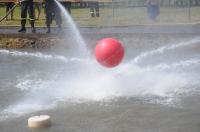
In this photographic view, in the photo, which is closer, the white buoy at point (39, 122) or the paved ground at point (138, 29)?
the white buoy at point (39, 122)

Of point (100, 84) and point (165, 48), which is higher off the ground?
point (100, 84)

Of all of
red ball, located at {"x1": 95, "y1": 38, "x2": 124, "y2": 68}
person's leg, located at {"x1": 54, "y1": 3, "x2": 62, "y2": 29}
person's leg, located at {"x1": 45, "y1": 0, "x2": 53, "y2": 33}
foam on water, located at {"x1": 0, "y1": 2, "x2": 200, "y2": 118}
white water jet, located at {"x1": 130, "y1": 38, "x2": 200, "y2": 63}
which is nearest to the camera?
red ball, located at {"x1": 95, "y1": 38, "x2": 124, "y2": 68}

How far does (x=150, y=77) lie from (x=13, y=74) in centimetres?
406

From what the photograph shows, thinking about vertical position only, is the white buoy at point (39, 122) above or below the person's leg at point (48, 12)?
below

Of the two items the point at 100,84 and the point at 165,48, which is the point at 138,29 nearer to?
the point at 165,48

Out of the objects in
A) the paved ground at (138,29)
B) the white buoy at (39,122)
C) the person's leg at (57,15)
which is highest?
the person's leg at (57,15)

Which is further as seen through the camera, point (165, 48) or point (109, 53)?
point (165, 48)

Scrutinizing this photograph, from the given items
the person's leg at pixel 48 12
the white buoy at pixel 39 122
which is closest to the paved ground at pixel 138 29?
the person's leg at pixel 48 12

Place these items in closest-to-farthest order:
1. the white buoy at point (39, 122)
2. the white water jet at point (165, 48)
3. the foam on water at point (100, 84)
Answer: the white buoy at point (39, 122) → the foam on water at point (100, 84) → the white water jet at point (165, 48)

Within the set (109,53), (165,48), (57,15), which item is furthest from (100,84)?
(57,15)

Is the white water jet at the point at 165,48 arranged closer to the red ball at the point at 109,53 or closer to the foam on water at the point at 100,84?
the foam on water at the point at 100,84

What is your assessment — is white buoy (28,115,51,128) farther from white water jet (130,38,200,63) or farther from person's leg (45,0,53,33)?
person's leg (45,0,53,33)

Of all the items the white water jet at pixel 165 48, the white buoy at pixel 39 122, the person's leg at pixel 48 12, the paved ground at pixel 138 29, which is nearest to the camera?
the white buoy at pixel 39 122

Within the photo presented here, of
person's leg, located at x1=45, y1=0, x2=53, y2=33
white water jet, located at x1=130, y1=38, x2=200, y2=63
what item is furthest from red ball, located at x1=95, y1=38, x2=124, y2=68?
person's leg, located at x1=45, y1=0, x2=53, y2=33
